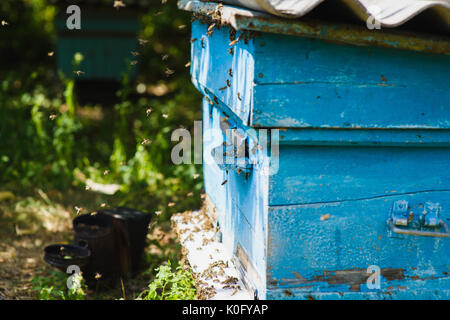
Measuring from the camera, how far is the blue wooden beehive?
193 cm

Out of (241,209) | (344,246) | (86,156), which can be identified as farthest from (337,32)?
(86,156)

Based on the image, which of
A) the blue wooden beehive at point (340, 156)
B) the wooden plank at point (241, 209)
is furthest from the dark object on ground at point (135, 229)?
the blue wooden beehive at point (340, 156)

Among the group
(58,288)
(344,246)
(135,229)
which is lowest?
(58,288)

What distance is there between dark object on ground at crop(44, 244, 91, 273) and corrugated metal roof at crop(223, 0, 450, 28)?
6.54 feet

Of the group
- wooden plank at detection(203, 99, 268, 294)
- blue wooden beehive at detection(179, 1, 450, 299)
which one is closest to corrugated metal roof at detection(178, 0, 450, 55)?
blue wooden beehive at detection(179, 1, 450, 299)

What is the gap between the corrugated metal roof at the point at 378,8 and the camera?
1.68m

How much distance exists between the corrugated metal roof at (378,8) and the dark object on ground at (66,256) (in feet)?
6.54

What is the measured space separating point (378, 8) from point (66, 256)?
2371 mm

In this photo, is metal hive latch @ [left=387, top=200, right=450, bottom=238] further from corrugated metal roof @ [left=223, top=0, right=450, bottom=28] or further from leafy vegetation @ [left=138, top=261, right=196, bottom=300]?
leafy vegetation @ [left=138, top=261, right=196, bottom=300]

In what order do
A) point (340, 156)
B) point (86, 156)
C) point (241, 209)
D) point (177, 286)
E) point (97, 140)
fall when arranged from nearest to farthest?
point (340, 156), point (241, 209), point (177, 286), point (86, 156), point (97, 140)

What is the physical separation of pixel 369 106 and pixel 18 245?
297 cm

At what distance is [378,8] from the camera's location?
5.85 ft

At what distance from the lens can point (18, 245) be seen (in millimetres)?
3928

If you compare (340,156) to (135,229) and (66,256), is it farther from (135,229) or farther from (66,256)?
A: (66,256)
